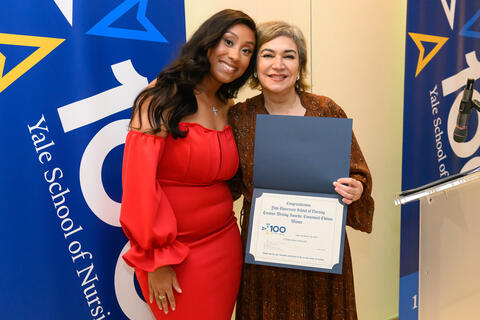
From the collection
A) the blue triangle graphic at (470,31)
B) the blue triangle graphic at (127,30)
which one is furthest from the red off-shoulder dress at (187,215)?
the blue triangle graphic at (470,31)

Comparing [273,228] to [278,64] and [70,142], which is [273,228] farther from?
[70,142]

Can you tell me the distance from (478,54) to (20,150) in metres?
3.00

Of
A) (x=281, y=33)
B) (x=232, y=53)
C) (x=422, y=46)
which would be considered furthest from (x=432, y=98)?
(x=232, y=53)

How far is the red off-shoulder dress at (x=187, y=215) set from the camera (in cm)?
132

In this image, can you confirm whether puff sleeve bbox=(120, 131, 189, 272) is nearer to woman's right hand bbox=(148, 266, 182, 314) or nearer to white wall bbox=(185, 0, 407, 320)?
woman's right hand bbox=(148, 266, 182, 314)

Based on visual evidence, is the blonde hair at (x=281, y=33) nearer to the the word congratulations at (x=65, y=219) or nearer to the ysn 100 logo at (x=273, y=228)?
the ysn 100 logo at (x=273, y=228)

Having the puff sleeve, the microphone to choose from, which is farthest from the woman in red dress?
the microphone

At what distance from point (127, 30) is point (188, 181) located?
0.71 m

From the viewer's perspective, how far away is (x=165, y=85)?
1.44 m

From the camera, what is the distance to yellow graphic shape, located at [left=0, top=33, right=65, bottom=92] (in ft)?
4.64

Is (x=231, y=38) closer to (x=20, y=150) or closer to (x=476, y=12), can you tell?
(x=20, y=150)

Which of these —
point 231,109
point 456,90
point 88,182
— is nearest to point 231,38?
point 231,109

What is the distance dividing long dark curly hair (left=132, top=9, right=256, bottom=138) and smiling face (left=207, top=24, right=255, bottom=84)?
0.06ft

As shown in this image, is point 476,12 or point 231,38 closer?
point 231,38
